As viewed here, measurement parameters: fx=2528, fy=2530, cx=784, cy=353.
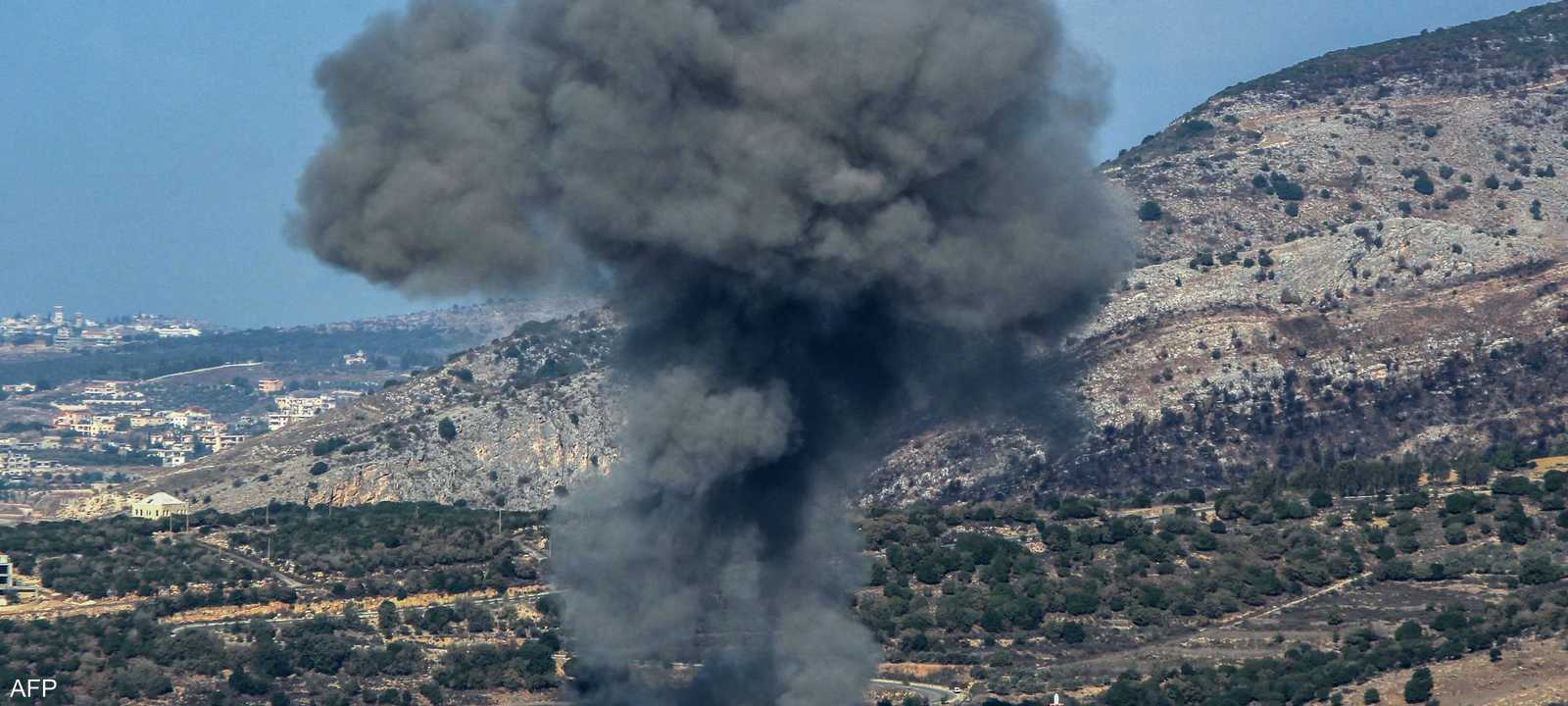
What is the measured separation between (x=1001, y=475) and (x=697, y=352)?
6974cm

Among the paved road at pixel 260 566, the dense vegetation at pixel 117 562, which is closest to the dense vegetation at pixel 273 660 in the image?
the dense vegetation at pixel 117 562

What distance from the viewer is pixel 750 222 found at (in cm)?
6344

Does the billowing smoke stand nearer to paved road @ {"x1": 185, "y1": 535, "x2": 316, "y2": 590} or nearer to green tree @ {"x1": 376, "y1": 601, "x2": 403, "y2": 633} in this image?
green tree @ {"x1": 376, "y1": 601, "x2": 403, "y2": 633}

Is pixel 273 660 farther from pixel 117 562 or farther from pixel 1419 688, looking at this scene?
pixel 1419 688

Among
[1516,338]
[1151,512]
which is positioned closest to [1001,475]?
[1151,512]

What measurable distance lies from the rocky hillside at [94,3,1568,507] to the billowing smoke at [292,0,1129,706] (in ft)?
163

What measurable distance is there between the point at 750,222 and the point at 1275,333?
80.6 meters

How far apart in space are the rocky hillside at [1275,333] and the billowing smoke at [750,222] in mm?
49588

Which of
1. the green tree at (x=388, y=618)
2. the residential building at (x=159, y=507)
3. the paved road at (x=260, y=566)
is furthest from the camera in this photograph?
the residential building at (x=159, y=507)

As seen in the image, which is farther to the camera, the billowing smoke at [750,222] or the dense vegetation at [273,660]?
the dense vegetation at [273,660]

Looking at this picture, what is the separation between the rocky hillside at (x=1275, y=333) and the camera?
13350 centimetres

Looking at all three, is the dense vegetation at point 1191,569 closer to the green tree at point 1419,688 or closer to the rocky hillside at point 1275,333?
the green tree at point 1419,688

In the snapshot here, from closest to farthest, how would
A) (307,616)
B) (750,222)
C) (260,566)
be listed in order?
1. (750,222)
2. (307,616)
3. (260,566)

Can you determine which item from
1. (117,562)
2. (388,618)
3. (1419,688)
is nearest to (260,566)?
(117,562)
